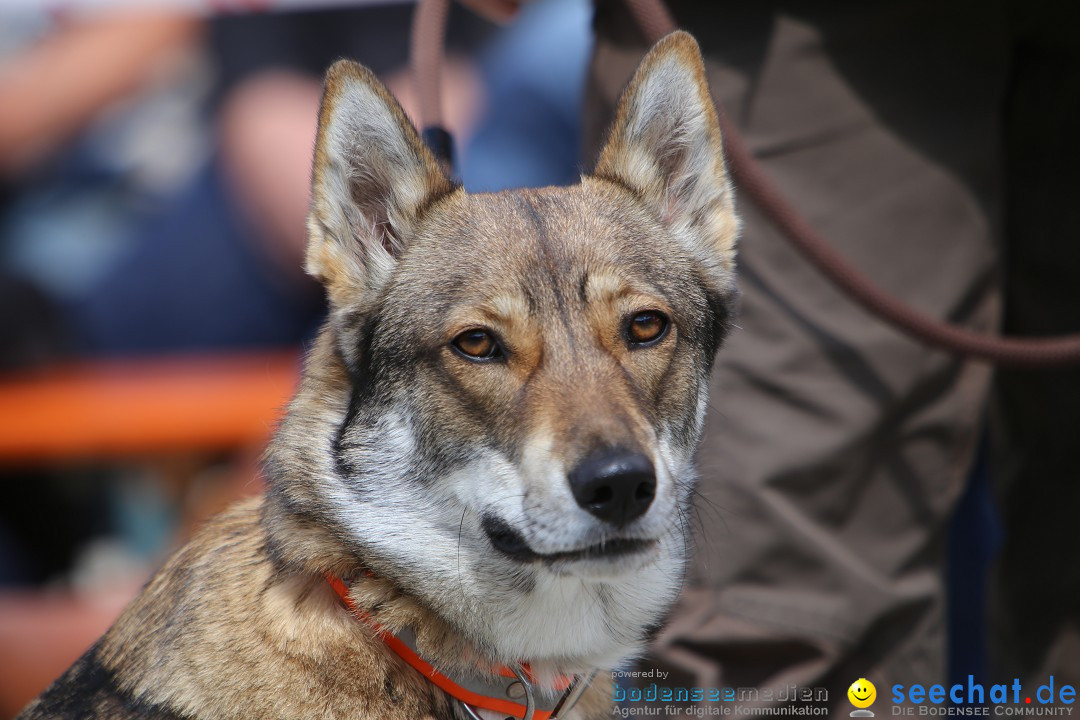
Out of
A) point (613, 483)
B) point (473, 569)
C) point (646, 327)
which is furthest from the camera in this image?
point (646, 327)

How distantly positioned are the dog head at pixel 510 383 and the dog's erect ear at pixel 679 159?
12 mm

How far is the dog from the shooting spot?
2.32 meters

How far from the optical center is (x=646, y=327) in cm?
261

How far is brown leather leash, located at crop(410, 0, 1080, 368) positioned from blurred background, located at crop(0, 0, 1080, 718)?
5.66 feet

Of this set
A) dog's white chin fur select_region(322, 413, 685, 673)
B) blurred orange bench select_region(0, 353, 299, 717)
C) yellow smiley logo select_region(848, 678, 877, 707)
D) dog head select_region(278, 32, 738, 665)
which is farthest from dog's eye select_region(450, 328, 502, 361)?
blurred orange bench select_region(0, 353, 299, 717)

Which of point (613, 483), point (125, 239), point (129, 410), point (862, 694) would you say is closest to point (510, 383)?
point (613, 483)

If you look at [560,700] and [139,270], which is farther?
[139,270]

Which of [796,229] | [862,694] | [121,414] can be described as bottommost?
[121,414]

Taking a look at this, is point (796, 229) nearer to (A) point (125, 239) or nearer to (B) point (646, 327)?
(B) point (646, 327)

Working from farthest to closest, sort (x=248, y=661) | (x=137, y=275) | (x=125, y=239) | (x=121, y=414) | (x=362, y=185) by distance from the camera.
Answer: (x=125, y=239)
(x=137, y=275)
(x=121, y=414)
(x=362, y=185)
(x=248, y=661)

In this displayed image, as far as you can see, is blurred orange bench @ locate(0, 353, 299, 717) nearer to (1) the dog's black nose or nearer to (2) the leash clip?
(2) the leash clip

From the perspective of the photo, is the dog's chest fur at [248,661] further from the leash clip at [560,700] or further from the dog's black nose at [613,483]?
the dog's black nose at [613,483]

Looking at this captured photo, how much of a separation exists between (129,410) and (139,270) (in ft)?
2.41

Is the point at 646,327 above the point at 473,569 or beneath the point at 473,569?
above
